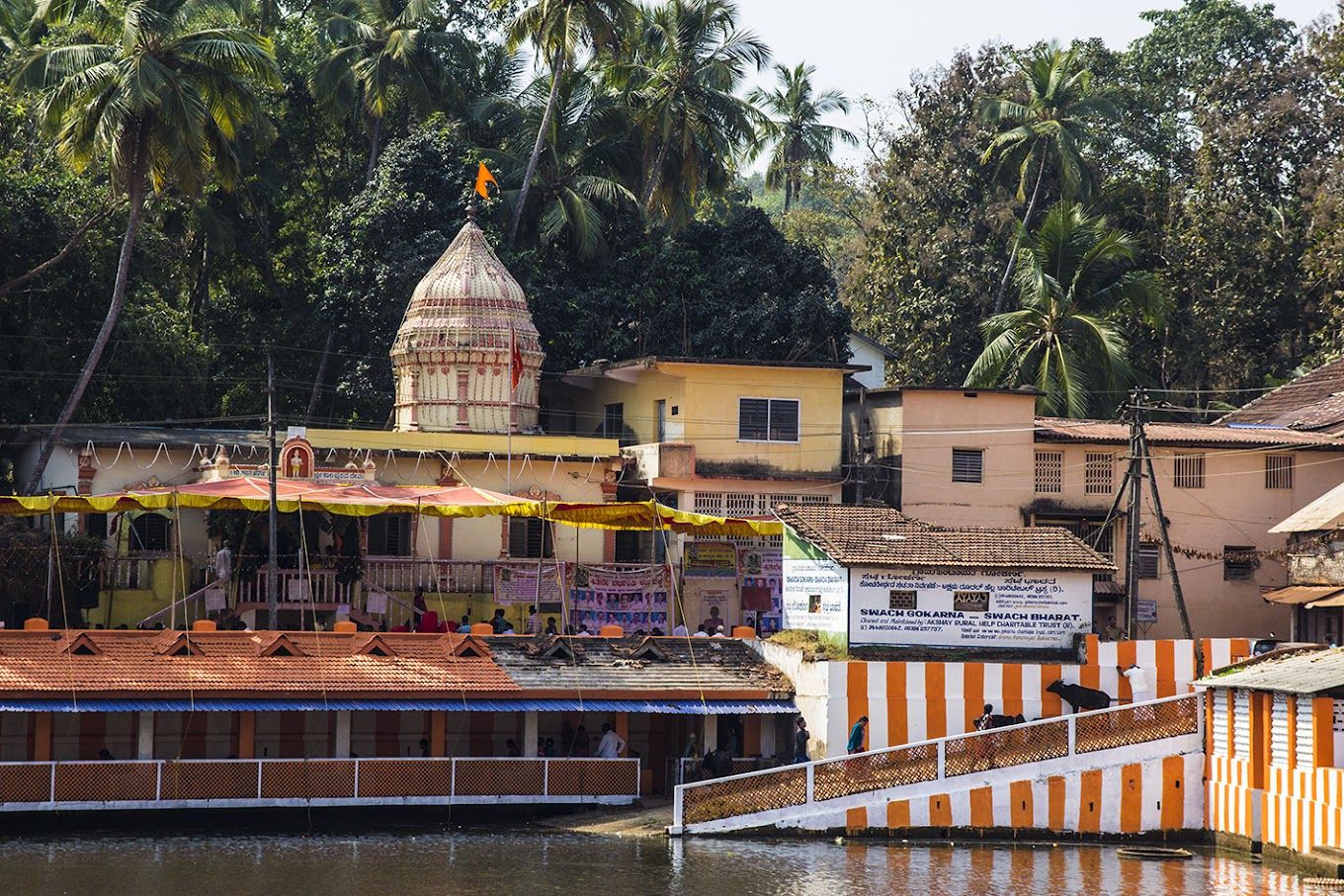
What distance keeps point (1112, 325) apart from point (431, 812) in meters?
27.8

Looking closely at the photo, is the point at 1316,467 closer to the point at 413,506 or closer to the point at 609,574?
the point at 609,574

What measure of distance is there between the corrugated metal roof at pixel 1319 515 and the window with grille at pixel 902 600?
11.9 metres

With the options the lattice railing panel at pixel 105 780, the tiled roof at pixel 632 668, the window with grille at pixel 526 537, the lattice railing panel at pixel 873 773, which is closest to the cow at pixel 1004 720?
the lattice railing panel at pixel 873 773

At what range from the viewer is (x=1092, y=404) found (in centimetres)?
5431

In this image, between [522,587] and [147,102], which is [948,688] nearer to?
[522,587]

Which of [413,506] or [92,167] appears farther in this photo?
[92,167]

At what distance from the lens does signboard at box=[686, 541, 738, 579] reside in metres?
41.2

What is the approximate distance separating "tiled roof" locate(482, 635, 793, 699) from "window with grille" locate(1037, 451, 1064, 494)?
478 inches

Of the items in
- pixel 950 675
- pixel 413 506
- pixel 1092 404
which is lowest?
pixel 950 675

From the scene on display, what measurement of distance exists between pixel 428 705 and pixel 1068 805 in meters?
11.1

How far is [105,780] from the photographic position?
2983 centimetres

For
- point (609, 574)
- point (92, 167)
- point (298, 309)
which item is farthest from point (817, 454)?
point (92, 167)

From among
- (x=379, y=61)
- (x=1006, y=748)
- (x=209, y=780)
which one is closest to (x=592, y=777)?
(x=209, y=780)

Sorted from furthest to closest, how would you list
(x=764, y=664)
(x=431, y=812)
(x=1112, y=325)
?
(x=1112, y=325) → (x=764, y=664) → (x=431, y=812)
